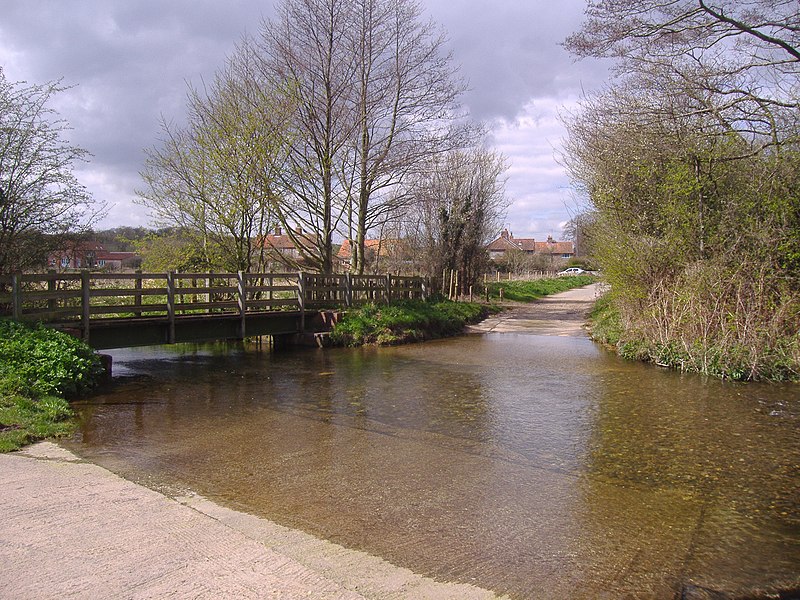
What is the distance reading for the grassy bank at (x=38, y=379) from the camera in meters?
7.13

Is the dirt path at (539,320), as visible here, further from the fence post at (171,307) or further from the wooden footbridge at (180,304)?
the fence post at (171,307)

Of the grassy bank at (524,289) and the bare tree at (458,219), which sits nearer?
the bare tree at (458,219)

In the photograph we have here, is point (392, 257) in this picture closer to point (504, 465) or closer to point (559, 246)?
point (504, 465)

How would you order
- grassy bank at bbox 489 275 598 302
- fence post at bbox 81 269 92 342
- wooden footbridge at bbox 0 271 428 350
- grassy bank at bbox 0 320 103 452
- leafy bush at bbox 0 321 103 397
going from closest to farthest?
grassy bank at bbox 0 320 103 452
leafy bush at bbox 0 321 103 397
wooden footbridge at bbox 0 271 428 350
fence post at bbox 81 269 92 342
grassy bank at bbox 489 275 598 302

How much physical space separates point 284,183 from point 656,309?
11855 millimetres

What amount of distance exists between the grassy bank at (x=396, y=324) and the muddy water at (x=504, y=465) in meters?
5.23

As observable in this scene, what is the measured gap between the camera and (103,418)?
27.9 feet

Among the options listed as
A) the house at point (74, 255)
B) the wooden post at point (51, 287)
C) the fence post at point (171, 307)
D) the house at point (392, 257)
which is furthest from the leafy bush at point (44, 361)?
the house at point (392, 257)

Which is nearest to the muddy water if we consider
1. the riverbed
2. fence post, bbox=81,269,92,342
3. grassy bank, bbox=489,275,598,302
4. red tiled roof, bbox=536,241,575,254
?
the riverbed

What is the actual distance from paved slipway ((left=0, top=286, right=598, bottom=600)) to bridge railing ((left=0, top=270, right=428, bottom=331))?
22.6 feet

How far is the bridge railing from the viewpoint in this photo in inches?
446

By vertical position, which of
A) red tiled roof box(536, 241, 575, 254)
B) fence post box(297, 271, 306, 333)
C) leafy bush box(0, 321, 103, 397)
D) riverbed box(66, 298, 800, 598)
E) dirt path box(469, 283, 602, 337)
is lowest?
riverbed box(66, 298, 800, 598)

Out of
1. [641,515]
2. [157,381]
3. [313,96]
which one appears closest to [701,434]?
[641,515]

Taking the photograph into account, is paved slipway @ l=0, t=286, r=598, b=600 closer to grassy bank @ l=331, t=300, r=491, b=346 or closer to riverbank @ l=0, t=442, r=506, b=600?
riverbank @ l=0, t=442, r=506, b=600
